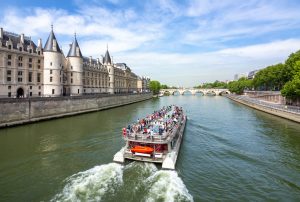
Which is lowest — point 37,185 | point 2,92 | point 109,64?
point 37,185

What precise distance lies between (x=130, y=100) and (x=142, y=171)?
223ft

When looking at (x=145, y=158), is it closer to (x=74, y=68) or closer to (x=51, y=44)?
(x=51, y=44)

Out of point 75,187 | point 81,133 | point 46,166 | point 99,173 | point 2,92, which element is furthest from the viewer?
point 2,92

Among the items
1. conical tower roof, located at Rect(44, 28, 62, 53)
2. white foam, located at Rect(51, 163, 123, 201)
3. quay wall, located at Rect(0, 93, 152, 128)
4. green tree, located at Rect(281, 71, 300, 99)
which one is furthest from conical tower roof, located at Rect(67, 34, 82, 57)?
white foam, located at Rect(51, 163, 123, 201)

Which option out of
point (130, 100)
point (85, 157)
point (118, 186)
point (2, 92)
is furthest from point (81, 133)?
point (130, 100)

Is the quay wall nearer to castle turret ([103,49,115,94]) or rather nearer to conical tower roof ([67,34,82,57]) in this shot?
conical tower roof ([67,34,82,57])

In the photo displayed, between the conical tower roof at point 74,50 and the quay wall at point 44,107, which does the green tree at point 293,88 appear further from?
the conical tower roof at point 74,50

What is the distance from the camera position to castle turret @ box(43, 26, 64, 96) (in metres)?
50.3

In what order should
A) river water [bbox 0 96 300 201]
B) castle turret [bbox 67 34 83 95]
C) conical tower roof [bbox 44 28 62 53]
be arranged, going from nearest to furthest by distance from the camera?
river water [bbox 0 96 300 201] → conical tower roof [bbox 44 28 62 53] → castle turret [bbox 67 34 83 95]

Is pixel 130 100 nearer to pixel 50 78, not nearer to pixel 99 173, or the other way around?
pixel 50 78

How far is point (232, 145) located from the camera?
76.6 ft

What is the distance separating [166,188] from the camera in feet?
43.3

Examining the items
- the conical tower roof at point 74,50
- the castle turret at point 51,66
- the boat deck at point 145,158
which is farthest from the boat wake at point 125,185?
the conical tower roof at point 74,50

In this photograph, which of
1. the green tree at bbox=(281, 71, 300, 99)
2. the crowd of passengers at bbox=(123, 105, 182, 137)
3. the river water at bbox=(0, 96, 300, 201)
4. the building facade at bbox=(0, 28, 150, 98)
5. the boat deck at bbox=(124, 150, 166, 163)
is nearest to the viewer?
the river water at bbox=(0, 96, 300, 201)
